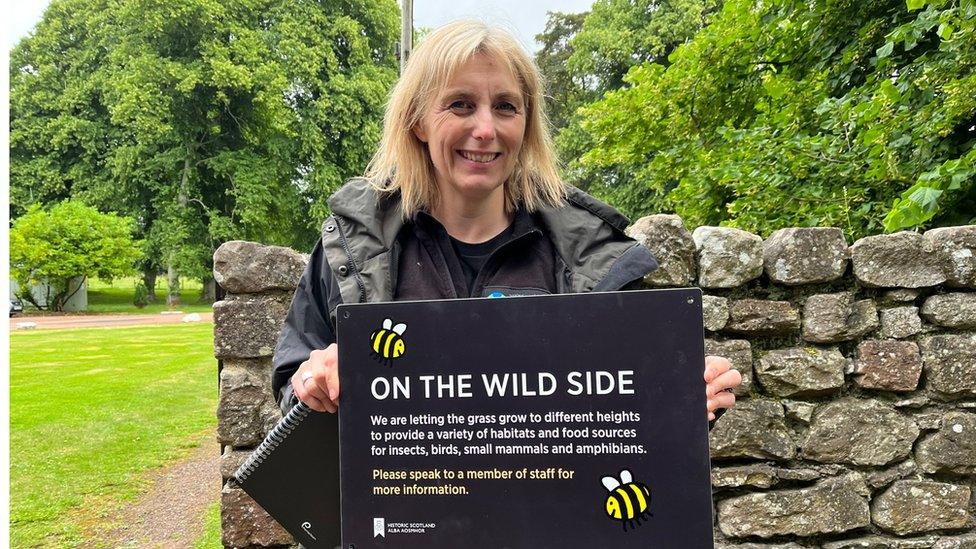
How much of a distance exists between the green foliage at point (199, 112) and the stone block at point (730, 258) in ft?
90.3

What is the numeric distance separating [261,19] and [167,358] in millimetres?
20967

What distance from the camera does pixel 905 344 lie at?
3.15 metres

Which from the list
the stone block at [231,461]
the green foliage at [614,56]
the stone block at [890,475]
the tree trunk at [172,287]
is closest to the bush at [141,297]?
the tree trunk at [172,287]

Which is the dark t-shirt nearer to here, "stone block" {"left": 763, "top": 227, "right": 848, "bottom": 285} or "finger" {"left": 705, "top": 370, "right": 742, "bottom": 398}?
"finger" {"left": 705, "top": 370, "right": 742, "bottom": 398}

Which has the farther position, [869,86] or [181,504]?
[181,504]

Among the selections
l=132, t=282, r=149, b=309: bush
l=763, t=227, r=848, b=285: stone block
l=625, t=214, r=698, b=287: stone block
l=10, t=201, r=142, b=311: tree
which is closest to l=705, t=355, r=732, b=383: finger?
l=625, t=214, r=698, b=287: stone block

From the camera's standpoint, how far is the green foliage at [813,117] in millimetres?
4320

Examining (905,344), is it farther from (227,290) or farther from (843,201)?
(227,290)

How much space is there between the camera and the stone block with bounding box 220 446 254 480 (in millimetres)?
3010

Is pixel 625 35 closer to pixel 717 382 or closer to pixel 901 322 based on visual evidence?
pixel 901 322

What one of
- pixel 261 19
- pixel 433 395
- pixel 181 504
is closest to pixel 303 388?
pixel 433 395

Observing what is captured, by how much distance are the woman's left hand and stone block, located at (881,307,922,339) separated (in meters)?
1.97

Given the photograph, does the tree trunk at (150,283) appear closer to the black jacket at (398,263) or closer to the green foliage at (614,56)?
the green foliage at (614,56)

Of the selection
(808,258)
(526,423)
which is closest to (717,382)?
(526,423)
